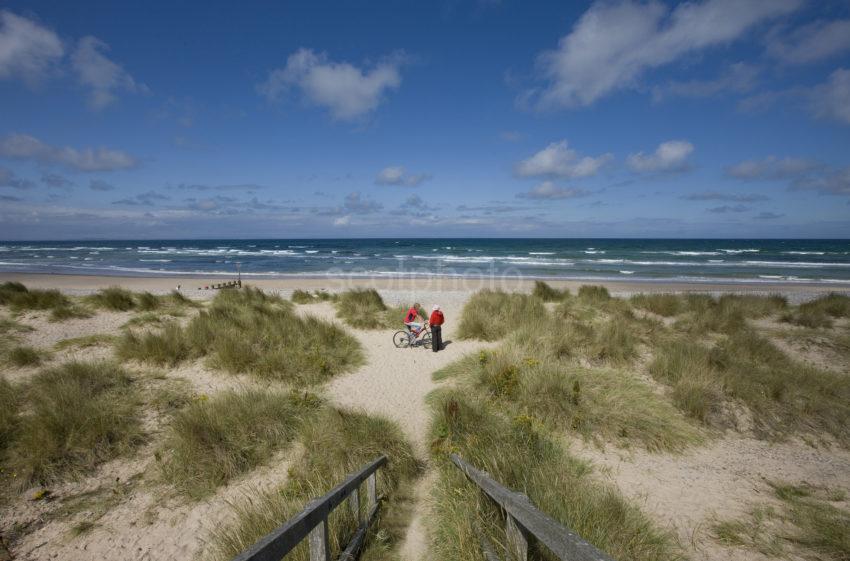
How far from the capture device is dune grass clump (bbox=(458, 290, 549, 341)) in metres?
11.0

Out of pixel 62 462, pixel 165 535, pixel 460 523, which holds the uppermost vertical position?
pixel 460 523

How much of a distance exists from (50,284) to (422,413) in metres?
32.8

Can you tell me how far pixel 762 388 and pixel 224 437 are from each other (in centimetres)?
952

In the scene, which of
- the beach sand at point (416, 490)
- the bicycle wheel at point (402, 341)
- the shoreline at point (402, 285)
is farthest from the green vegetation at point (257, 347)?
the shoreline at point (402, 285)

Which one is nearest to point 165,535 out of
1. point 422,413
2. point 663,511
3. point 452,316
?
point 422,413

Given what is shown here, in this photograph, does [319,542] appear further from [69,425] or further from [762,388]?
[762,388]

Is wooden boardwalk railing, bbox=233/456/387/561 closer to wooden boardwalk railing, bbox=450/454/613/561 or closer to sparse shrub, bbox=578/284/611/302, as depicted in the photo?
wooden boardwalk railing, bbox=450/454/613/561

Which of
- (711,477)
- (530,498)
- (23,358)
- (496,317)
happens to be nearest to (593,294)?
(496,317)

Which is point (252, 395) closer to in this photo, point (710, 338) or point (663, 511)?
point (663, 511)

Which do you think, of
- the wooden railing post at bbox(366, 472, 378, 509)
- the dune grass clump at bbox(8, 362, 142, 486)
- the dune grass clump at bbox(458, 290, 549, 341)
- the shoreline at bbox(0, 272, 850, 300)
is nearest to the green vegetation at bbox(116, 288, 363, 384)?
the dune grass clump at bbox(8, 362, 142, 486)

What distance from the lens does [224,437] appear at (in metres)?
5.12

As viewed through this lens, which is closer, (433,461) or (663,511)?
(663,511)

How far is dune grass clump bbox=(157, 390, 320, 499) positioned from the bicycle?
4642 mm

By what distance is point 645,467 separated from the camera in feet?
16.4
